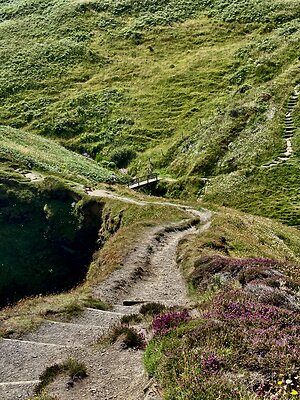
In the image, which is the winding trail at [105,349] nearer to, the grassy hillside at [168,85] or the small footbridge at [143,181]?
the grassy hillside at [168,85]

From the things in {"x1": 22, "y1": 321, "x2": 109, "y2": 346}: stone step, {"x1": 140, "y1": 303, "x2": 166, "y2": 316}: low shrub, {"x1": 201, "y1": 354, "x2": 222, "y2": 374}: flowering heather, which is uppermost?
{"x1": 201, "y1": 354, "x2": 222, "y2": 374}: flowering heather

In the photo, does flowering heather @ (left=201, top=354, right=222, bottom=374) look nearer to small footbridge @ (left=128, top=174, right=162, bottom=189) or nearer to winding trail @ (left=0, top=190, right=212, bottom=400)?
winding trail @ (left=0, top=190, right=212, bottom=400)

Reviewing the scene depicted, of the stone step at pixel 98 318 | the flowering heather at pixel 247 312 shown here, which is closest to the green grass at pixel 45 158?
the stone step at pixel 98 318

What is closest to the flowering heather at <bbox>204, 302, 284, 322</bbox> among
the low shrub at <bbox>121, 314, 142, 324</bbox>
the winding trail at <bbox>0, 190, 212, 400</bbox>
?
the winding trail at <bbox>0, 190, 212, 400</bbox>

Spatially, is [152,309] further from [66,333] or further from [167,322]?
[167,322]

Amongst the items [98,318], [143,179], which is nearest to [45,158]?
[143,179]

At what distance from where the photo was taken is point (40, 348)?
60.0 ft

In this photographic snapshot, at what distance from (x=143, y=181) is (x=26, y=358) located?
48679 mm

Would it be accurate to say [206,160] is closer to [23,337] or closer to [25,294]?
[25,294]

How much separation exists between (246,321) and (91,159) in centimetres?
6885

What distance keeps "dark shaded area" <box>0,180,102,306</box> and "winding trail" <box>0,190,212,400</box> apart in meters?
9.50

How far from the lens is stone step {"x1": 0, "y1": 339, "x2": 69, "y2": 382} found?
54.7 feet

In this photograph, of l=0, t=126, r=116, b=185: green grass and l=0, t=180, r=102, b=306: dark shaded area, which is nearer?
l=0, t=180, r=102, b=306: dark shaded area

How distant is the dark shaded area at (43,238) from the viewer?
39719 mm
